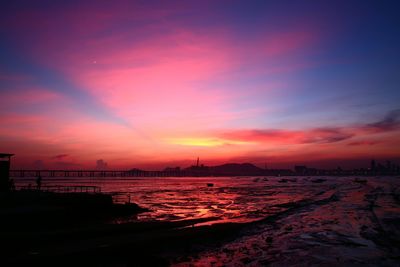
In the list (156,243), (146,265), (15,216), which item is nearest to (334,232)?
(156,243)

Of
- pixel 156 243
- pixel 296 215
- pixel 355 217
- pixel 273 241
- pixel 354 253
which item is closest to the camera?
pixel 354 253

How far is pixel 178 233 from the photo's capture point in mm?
25625

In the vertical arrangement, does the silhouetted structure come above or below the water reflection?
above

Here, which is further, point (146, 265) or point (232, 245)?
point (232, 245)

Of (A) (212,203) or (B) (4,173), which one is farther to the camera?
(A) (212,203)

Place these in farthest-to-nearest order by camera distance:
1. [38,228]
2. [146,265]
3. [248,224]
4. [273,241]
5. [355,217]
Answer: [355,217]
[248,224]
[38,228]
[273,241]
[146,265]

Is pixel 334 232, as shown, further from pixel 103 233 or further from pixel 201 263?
pixel 103 233

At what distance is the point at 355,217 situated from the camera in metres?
37.8

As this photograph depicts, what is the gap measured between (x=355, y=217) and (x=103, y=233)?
1110 inches

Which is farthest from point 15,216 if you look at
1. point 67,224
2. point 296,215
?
point 296,215

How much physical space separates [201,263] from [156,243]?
16.0 ft

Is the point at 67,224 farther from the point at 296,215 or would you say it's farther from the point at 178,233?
the point at 296,215

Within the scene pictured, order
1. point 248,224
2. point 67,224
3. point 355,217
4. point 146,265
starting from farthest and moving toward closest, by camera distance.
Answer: point 355,217 → point 248,224 → point 67,224 → point 146,265

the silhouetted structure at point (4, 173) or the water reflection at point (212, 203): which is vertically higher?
the silhouetted structure at point (4, 173)
